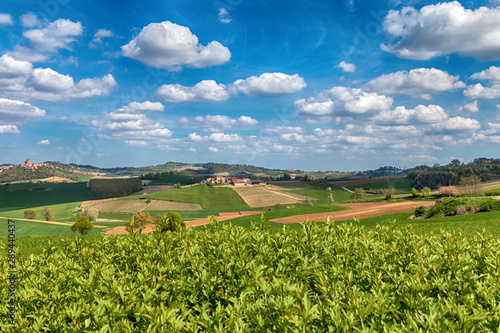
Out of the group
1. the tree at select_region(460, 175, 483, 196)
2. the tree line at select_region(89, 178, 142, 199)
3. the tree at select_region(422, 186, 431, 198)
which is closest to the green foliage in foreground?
the tree at select_region(460, 175, 483, 196)

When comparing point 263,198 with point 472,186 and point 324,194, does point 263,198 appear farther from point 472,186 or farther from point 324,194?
point 472,186

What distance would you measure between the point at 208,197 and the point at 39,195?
79.0 metres

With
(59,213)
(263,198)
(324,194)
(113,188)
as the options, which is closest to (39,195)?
(113,188)

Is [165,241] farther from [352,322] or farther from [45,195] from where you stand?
[45,195]

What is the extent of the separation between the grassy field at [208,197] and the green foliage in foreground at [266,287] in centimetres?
9946

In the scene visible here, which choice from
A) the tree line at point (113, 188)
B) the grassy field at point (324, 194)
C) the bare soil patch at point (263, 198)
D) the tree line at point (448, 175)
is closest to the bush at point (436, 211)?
the bare soil patch at point (263, 198)

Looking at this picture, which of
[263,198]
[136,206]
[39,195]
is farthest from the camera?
[39,195]

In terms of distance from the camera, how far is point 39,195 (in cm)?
13500

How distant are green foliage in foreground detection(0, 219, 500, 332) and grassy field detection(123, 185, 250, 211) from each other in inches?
3916

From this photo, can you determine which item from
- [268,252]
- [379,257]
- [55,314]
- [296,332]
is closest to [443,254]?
[379,257]

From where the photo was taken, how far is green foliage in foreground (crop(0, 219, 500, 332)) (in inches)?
120

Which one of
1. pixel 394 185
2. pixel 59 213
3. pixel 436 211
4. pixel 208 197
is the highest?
pixel 436 211

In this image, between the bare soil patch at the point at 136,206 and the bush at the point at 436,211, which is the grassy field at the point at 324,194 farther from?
the bush at the point at 436,211

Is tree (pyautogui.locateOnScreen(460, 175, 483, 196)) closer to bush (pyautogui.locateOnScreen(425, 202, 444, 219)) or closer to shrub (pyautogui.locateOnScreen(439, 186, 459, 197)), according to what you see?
shrub (pyautogui.locateOnScreen(439, 186, 459, 197))
